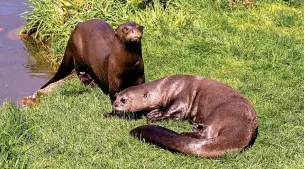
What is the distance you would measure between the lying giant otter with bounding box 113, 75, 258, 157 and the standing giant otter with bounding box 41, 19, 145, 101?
15 centimetres

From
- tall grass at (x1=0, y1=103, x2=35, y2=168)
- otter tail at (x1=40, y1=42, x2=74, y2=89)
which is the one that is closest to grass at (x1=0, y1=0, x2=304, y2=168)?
tall grass at (x1=0, y1=103, x2=35, y2=168)

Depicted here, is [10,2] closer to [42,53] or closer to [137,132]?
[42,53]

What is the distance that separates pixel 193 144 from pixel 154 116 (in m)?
0.97

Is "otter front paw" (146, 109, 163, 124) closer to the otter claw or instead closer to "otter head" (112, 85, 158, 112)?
the otter claw

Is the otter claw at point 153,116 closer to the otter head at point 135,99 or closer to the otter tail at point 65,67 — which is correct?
the otter head at point 135,99

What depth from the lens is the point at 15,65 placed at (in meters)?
7.95

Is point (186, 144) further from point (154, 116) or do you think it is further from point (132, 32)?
point (132, 32)

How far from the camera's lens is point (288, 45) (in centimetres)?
719

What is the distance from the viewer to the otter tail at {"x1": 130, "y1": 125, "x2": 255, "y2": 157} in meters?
4.34

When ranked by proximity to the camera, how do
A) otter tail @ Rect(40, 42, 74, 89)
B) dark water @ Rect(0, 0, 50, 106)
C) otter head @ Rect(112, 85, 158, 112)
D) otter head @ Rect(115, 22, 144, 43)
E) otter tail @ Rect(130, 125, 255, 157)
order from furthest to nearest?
dark water @ Rect(0, 0, 50, 106)
otter tail @ Rect(40, 42, 74, 89)
otter head @ Rect(112, 85, 158, 112)
otter head @ Rect(115, 22, 144, 43)
otter tail @ Rect(130, 125, 255, 157)

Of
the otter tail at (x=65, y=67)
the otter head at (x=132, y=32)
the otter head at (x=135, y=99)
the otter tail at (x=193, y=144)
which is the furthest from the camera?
the otter tail at (x=65, y=67)

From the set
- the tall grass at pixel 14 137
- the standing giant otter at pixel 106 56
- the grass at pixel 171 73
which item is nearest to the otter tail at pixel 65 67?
the standing giant otter at pixel 106 56

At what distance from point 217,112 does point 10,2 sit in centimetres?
701

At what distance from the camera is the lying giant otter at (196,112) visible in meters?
4.39
